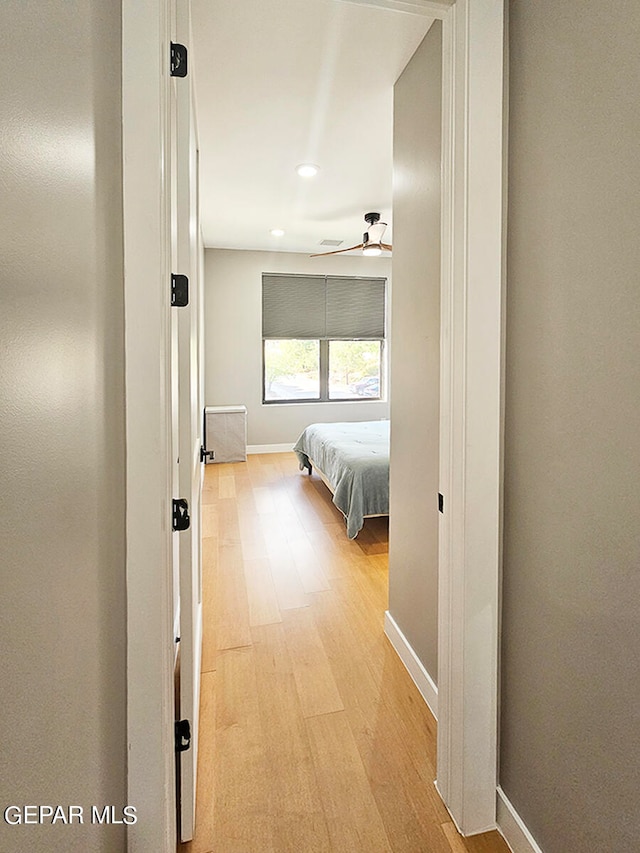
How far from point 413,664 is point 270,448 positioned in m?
4.68

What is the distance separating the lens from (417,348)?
1925 mm

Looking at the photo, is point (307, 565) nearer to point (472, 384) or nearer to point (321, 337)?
point (472, 384)

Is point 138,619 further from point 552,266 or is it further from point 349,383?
point 349,383

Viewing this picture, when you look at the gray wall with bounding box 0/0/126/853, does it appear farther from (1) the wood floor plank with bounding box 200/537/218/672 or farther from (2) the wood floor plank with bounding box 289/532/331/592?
(2) the wood floor plank with bounding box 289/532/331/592

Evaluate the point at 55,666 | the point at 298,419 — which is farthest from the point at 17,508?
the point at 298,419

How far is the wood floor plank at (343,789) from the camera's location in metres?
1.35

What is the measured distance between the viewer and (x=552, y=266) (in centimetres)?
113

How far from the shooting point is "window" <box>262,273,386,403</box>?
20.9 feet

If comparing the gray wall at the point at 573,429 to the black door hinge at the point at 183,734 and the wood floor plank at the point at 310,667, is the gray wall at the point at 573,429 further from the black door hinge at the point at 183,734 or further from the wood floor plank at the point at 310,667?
the black door hinge at the point at 183,734

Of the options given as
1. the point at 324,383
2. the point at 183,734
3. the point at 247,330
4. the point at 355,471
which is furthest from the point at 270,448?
the point at 183,734

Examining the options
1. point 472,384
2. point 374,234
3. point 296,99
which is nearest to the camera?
point 472,384

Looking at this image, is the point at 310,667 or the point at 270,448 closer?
the point at 310,667

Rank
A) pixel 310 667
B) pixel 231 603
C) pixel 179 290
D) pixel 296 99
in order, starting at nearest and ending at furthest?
pixel 179 290 < pixel 310 667 < pixel 296 99 < pixel 231 603

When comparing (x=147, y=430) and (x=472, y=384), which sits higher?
(x=472, y=384)
